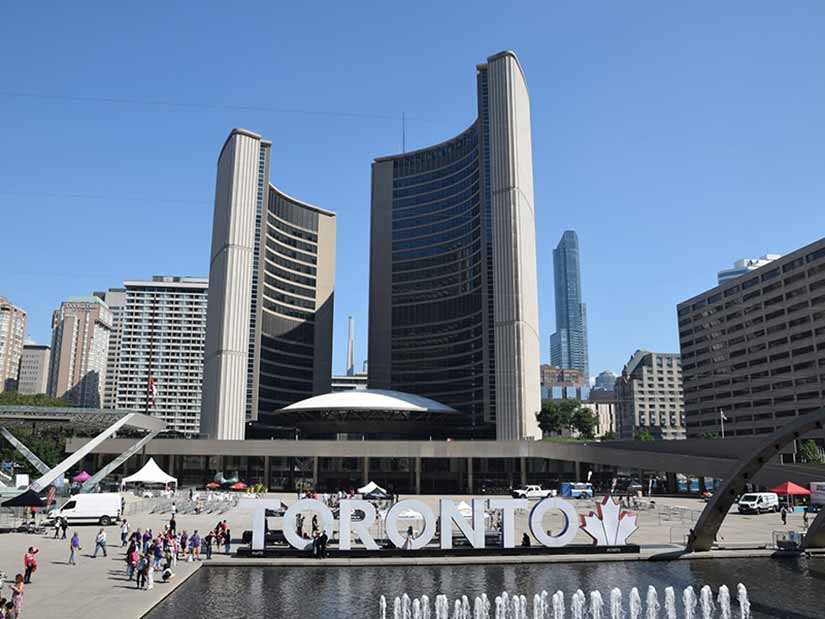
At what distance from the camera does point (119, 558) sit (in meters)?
35.3

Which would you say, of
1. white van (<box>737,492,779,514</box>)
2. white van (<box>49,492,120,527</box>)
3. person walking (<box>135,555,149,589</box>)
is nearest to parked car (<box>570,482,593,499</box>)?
white van (<box>737,492,779,514</box>)

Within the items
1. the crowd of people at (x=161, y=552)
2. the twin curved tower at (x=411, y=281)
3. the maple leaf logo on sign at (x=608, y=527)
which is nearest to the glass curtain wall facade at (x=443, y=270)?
the twin curved tower at (x=411, y=281)

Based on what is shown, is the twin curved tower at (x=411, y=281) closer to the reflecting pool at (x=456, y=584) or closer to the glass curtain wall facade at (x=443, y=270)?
the glass curtain wall facade at (x=443, y=270)

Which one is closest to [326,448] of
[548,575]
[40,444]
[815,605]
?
[40,444]

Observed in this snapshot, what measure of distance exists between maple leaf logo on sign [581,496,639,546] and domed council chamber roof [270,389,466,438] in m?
78.3

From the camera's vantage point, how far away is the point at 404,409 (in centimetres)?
11488

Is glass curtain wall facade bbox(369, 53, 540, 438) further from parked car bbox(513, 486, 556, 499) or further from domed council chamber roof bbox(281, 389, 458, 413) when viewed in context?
parked car bbox(513, 486, 556, 499)

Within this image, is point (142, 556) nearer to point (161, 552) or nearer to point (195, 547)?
point (161, 552)

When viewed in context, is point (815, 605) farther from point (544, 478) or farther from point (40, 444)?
point (40, 444)

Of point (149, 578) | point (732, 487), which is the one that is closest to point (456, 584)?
point (149, 578)

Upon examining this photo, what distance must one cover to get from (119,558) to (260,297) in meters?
112

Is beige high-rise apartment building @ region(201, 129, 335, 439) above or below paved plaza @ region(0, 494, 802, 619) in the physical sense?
above

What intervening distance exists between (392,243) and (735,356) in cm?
8125

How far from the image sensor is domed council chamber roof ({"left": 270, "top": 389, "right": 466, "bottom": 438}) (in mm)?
114062
